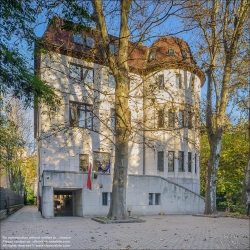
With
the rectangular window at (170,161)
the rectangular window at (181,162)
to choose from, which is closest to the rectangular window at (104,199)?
the rectangular window at (170,161)

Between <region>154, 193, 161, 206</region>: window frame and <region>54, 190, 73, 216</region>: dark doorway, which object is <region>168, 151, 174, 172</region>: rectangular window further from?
<region>54, 190, 73, 216</region>: dark doorway

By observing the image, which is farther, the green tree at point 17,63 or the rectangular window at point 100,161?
the rectangular window at point 100,161

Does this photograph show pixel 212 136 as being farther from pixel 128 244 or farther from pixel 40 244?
pixel 40 244

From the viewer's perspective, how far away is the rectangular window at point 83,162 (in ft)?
78.3

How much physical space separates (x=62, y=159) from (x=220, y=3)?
14307 mm

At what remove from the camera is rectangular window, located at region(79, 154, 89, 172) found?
78.3 feet

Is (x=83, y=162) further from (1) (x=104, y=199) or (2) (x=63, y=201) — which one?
(1) (x=104, y=199)

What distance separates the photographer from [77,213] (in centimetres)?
2198

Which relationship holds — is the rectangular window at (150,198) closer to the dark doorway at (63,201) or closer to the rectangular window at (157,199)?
the rectangular window at (157,199)

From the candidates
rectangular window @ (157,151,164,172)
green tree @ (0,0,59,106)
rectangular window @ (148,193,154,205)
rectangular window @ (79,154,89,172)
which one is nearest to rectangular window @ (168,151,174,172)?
rectangular window @ (157,151,164,172)

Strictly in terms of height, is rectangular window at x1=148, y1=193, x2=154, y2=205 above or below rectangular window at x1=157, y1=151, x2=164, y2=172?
below

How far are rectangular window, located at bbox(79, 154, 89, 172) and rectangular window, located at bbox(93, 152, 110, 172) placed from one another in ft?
2.08

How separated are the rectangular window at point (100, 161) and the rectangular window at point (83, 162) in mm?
635

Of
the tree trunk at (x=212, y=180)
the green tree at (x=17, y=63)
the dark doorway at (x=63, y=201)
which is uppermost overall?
the green tree at (x=17, y=63)
